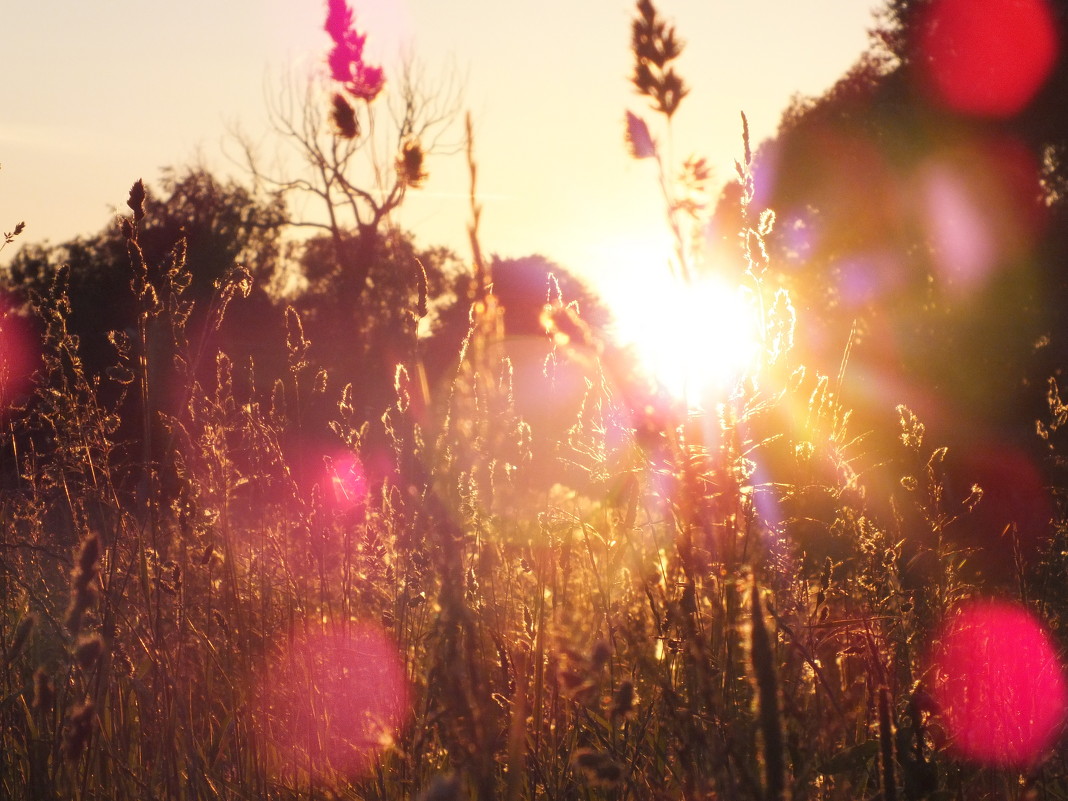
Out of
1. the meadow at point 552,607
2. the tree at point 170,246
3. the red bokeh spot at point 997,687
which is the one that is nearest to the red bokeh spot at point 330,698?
the meadow at point 552,607

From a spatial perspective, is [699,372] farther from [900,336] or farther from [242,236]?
[242,236]

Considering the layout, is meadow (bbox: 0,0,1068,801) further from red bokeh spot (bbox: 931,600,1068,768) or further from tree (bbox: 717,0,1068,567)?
tree (bbox: 717,0,1068,567)

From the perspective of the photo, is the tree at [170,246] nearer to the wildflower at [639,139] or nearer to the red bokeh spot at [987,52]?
the red bokeh spot at [987,52]

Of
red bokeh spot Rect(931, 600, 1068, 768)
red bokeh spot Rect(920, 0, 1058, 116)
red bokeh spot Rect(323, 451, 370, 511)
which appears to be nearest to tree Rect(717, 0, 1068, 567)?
red bokeh spot Rect(920, 0, 1058, 116)

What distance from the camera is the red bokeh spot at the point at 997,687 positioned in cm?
221

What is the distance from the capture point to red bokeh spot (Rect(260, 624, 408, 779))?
2.46m

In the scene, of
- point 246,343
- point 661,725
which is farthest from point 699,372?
point 246,343

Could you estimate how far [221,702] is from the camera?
8.64ft

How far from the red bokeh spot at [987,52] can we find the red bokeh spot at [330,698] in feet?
66.1

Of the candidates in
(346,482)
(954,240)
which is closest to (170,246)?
(954,240)

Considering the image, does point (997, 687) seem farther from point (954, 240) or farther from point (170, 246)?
point (170, 246)

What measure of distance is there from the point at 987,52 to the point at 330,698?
21046mm

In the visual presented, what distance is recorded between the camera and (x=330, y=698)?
259cm

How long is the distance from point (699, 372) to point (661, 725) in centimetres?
134
